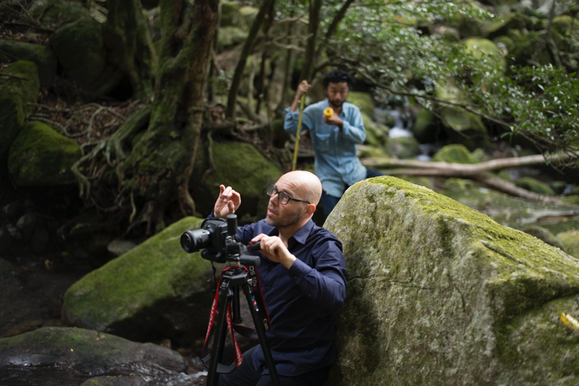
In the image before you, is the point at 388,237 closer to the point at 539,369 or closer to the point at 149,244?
the point at 539,369

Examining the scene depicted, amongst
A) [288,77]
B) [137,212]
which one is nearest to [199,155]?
[137,212]

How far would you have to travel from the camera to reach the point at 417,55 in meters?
6.44

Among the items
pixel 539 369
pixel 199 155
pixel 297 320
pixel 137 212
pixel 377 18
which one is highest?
pixel 377 18

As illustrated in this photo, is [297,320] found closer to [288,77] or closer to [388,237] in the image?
[388,237]

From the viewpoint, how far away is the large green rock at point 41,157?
17.2 ft

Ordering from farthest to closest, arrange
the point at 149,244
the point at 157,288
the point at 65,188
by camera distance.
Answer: the point at 65,188
the point at 149,244
the point at 157,288

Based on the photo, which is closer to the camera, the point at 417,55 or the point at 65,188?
the point at 65,188

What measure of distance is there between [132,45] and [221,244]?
5.80 meters

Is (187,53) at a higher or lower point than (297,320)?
higher

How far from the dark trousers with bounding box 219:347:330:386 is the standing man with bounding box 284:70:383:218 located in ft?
7.93

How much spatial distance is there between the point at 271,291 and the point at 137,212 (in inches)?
150

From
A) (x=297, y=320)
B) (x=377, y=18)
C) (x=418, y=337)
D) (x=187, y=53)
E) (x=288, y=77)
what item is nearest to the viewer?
(x=418, y=337)

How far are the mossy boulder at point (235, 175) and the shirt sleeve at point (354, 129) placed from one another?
2.17 meters

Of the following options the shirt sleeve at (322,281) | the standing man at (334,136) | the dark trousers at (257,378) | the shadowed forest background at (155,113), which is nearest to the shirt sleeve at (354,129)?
the standing man at (334,136)
